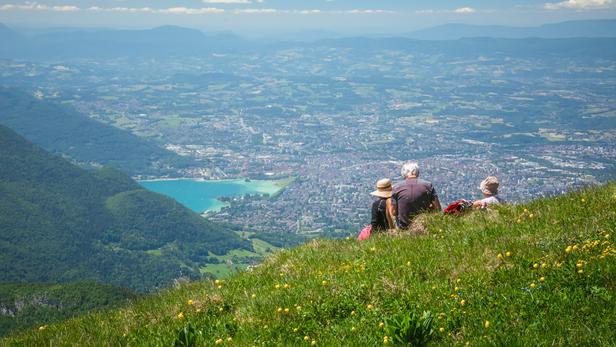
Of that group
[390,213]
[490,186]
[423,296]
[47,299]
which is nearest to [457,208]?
[390,213]

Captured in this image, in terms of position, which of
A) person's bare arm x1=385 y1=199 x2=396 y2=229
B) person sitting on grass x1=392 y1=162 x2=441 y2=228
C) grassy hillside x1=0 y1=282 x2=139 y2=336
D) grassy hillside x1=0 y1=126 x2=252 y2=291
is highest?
person sitting on grass x1=392 y1=162 x2=441 y2=228

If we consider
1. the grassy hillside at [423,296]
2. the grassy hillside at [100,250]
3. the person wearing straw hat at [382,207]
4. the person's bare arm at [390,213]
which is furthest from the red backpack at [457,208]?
the grassy hillside at [100,250]

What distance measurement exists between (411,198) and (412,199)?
0.04 m

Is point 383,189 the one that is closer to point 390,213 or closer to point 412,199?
point 390,213

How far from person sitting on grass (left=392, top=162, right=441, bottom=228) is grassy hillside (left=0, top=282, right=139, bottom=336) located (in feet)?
246

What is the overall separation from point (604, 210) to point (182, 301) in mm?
7725

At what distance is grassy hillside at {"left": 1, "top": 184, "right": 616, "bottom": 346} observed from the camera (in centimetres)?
614

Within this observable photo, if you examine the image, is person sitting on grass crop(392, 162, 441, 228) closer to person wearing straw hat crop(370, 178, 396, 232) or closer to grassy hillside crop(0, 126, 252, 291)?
person wearing straw hat crop(370, 178, 396, 232)

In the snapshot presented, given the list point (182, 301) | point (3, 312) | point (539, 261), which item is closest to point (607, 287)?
point (539, 261)

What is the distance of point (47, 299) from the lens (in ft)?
312

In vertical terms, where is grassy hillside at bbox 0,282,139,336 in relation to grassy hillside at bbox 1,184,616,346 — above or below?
below

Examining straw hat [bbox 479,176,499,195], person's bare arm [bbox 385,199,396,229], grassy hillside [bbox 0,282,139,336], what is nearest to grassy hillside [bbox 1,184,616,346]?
person's bare arm [bbox 385,199,396,229]

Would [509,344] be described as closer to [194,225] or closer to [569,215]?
[569,215]

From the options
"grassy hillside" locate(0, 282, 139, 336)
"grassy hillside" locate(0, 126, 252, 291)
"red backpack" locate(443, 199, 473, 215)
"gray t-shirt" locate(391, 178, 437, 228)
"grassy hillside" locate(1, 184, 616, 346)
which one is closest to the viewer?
"grassy hillside" locate(1, 184, 616, 346)
